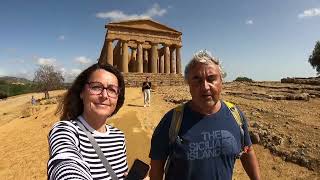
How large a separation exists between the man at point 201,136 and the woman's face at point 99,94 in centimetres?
64

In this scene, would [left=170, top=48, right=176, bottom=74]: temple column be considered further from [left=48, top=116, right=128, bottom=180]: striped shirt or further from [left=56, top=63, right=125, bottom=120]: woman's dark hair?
[left=48, top=116, right=128, bottom=180]: striped shirt

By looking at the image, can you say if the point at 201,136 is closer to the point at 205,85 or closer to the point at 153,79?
the point at 205,85

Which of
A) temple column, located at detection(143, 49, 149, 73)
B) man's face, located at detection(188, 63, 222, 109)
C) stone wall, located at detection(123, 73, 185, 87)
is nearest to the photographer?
man's face, located at detection(188, 63, 222, 109)

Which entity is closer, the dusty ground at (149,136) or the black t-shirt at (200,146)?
the black t-shirt at (200,146)

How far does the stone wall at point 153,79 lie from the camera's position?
42219 millimetres

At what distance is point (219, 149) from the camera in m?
3.51

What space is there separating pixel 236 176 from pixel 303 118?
25.1ft

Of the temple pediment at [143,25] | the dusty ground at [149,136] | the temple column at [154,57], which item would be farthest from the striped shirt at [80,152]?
the temple column at [154,57]

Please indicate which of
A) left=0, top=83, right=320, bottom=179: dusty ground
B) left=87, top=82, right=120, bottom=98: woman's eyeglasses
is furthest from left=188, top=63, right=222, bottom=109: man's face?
left=0, top=83, right=320, bottom=179: dusty ground

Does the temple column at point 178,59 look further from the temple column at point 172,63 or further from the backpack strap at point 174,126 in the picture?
the backpack strap at point 174,126

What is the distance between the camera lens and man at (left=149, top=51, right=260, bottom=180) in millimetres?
3451

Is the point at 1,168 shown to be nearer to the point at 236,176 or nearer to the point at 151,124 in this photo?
the point at 151,124

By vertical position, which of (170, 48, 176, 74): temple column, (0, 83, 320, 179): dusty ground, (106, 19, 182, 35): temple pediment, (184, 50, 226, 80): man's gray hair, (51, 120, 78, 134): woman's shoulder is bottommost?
(0, 83, 320, 179): dusty ground

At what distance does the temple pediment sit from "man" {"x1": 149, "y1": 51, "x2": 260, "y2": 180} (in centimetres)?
4632
